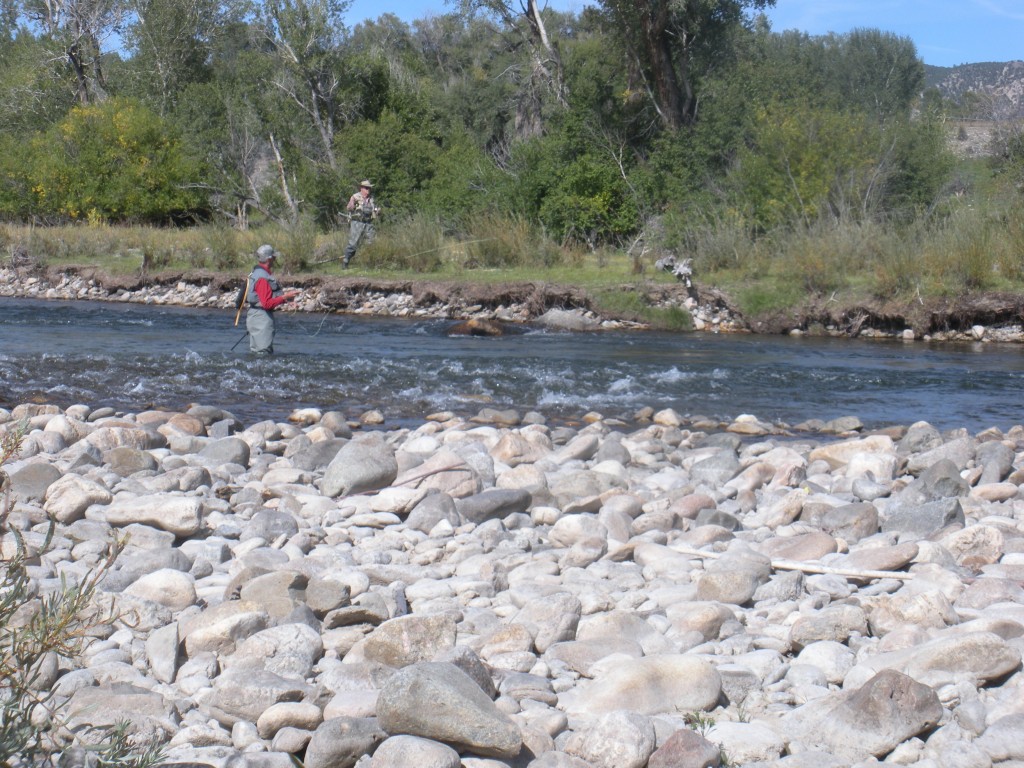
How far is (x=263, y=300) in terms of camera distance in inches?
519

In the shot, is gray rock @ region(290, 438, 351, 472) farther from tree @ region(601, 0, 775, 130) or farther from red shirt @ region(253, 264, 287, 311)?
tree @ region(601, 0, 775, 130)

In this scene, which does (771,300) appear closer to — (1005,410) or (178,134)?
(1005,410)

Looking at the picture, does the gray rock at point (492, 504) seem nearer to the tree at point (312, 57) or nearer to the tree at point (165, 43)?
the tree at point (312, 57)

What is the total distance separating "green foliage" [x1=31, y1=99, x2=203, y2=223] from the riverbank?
35.9ft

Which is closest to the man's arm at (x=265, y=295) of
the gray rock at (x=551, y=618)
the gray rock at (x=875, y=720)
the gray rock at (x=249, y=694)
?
the gray rock at (x=551, y=618)

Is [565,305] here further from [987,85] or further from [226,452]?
[987,85]

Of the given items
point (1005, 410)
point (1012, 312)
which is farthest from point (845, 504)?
point (1012, 312)

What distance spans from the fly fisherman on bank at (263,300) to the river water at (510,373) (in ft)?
0.80

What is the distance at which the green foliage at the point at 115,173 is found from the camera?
33.8 metres

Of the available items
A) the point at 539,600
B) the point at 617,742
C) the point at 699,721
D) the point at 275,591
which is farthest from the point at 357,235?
the point at 617,742

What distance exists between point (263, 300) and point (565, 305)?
22.5ft

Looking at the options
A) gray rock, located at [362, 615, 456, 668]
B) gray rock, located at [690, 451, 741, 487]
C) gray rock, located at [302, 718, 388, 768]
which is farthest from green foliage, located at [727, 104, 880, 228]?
gray rock, located at [302, 718, 388, 768]

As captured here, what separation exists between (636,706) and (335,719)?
3.44 ft

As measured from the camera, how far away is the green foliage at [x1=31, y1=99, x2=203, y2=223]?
111 feet
